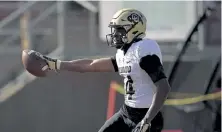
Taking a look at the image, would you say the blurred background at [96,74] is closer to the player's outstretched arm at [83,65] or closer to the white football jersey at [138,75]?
the player's outstretched arm at [83,65]

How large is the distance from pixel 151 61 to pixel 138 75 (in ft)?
0.71

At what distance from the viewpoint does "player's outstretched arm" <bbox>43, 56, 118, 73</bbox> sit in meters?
5.98

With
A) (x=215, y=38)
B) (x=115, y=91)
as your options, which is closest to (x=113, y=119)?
(x=115, y=91)

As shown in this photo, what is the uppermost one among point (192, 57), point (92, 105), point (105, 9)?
point (105, 9)

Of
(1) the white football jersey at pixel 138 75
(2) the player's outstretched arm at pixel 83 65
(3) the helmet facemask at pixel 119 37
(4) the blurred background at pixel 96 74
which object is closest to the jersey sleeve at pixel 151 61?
(1) the white football jersey at pixel 138 75

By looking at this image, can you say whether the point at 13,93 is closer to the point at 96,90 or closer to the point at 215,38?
the point at 96,90

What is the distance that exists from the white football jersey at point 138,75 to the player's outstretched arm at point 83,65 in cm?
40

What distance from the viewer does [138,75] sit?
17.8ft

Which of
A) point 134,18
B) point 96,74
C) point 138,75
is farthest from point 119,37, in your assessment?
point 96,74

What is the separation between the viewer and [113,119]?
570cm

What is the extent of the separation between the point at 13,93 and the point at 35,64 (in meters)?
2.59

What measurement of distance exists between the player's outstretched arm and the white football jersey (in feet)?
1.32

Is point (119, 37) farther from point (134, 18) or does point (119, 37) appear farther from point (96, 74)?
point (96, 74)

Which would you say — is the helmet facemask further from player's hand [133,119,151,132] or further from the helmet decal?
player's hand [133,119,151,132]
